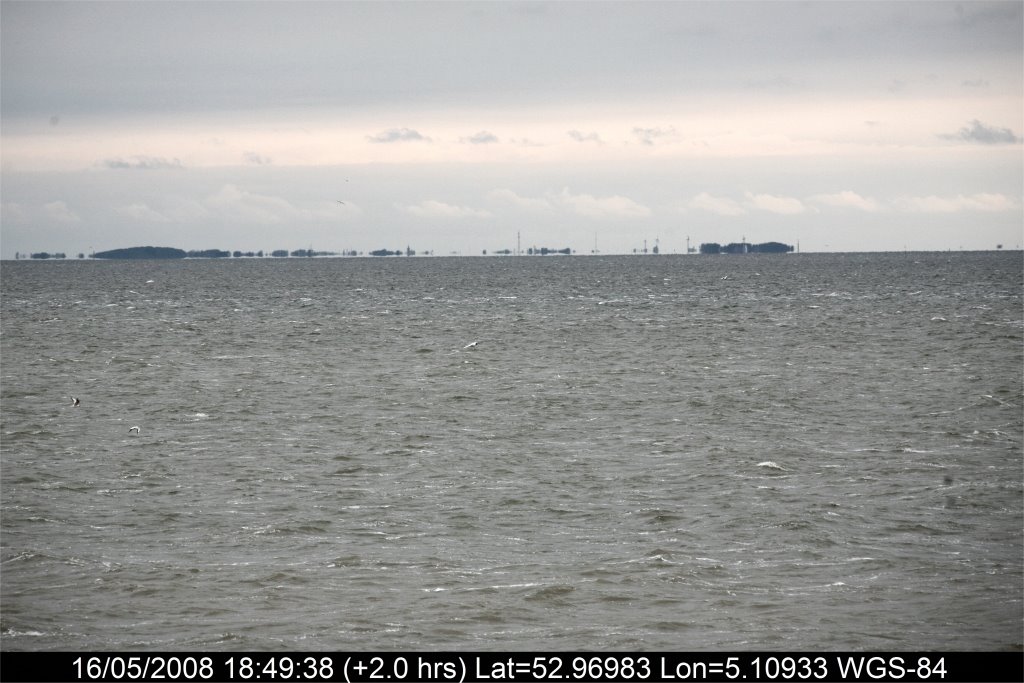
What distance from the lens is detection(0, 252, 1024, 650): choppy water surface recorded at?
14992mm

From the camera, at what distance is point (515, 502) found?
21469 millimetres

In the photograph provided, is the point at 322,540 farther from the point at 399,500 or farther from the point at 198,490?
the point at 198,490

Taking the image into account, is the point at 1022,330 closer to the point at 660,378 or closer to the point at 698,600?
the point at 660,378

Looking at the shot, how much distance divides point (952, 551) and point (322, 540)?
1049 centimetres

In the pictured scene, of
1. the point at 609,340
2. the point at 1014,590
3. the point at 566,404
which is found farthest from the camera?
the point at 609,340

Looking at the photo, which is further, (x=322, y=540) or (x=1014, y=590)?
(x=322, y=540)

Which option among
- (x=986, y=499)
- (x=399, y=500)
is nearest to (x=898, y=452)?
(x=986, y=499)

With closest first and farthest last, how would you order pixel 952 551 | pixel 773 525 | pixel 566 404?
1. pixel 952 551
2. pixel 773 525
3. pixel 566 404

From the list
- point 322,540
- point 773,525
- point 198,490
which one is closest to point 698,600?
point 773,525

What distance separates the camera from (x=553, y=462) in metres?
25.8

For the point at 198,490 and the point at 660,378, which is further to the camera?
the point at 660,378

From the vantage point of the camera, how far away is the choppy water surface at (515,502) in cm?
1499

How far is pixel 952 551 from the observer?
1808 cm

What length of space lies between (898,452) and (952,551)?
351 inches
